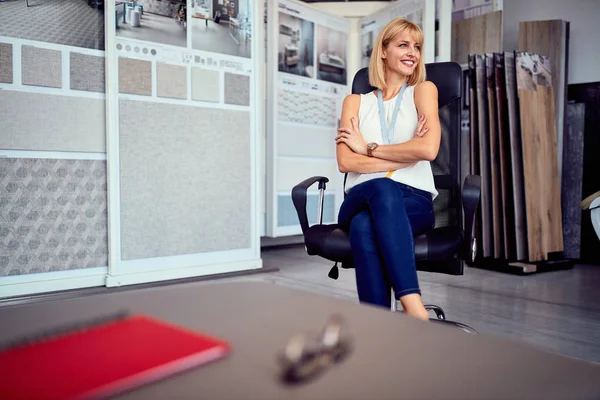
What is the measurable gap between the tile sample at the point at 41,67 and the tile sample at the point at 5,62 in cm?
6

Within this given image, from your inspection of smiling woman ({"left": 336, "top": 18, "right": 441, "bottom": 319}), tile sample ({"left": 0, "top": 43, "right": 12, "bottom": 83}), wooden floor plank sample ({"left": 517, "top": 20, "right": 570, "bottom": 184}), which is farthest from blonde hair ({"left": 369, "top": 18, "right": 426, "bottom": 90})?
wooden floor plank sample ({"left": 517, "top": 20, "right": 570, "bottom": 184})

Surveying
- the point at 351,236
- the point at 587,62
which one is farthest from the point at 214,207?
the point at 587,62

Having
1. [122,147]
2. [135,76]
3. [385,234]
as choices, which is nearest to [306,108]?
[135,76]

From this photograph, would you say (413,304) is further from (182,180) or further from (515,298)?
(182,180)

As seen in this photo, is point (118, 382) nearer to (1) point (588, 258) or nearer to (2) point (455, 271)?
(2) point (455, 271)

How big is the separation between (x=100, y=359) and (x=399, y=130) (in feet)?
→ 5.30

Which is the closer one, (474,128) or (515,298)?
(515,298)

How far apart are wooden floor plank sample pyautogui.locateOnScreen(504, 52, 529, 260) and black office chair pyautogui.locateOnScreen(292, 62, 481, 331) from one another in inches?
70.9

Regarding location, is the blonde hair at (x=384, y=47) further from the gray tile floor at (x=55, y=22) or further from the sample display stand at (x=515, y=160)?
the sample display stand at (x=515, y=160)

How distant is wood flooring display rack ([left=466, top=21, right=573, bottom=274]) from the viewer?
370 cm

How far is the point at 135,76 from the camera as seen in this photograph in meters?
3.05

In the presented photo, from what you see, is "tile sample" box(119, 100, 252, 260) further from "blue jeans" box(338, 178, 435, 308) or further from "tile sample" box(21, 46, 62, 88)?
"blue jeans" box(338, 178, 435, 308)

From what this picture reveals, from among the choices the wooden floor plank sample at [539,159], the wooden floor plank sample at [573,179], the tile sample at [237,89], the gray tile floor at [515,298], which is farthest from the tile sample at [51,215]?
the wooden floor plank sample at [573,179]

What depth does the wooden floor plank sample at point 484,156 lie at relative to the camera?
3811 mm
